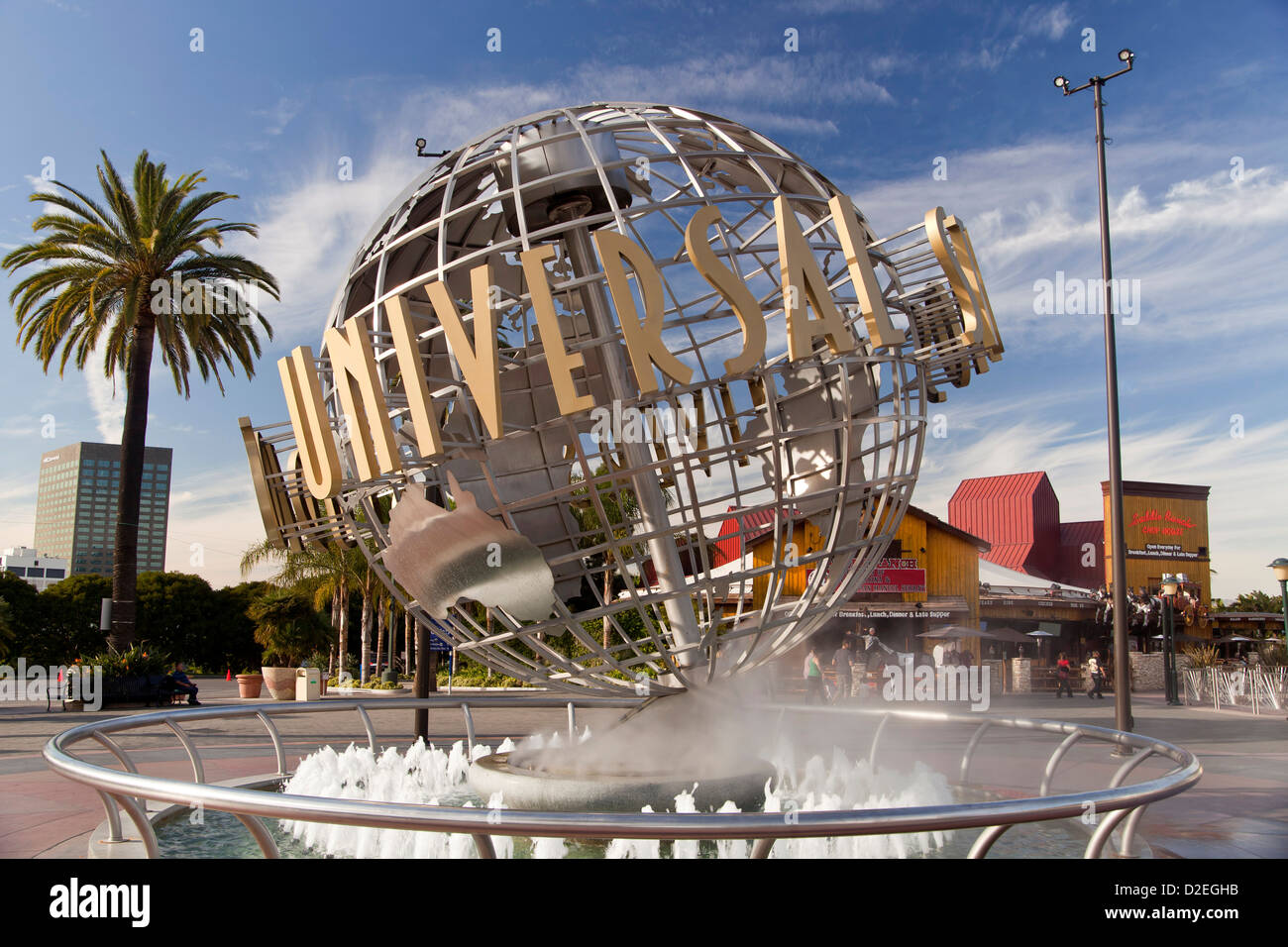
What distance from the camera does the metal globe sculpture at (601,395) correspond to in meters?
4.82

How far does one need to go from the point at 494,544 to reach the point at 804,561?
1830 mm

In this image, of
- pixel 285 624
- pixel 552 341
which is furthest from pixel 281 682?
pixel 552 341

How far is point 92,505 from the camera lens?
84.2 meters

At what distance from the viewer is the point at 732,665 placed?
596 centimetres

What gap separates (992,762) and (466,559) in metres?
8.82

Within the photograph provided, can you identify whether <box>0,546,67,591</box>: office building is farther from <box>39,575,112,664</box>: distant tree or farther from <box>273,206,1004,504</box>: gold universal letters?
<box>273,206,1004,504</box>: gold universal letters

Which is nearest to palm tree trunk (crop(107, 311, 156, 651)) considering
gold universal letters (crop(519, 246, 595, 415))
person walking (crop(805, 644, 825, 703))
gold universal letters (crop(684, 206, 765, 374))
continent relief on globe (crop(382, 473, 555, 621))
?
person walking (crop(805, 644, 825, 703))

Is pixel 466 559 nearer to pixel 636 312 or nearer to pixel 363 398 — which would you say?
pixel 363 398

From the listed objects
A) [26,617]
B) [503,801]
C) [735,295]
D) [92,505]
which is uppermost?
[92,505]

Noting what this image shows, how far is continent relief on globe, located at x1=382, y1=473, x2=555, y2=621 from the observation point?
5195 millimetres

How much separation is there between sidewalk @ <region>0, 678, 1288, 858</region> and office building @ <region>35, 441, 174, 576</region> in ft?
198

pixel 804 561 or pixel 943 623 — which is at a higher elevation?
pixel 804 561
